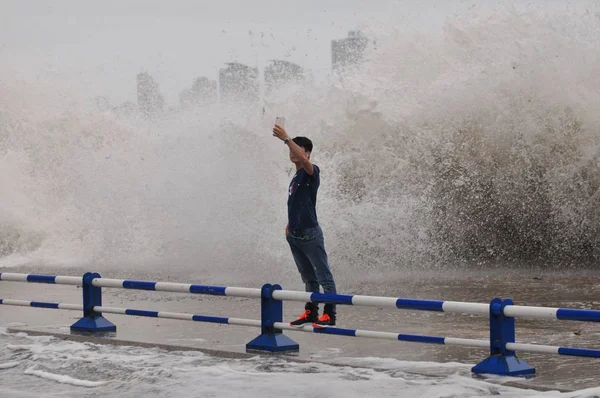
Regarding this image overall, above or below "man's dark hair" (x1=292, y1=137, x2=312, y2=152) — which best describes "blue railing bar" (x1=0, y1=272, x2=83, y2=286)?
below

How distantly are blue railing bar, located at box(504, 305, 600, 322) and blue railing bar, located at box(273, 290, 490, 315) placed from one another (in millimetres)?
261

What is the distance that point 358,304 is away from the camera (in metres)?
8.68

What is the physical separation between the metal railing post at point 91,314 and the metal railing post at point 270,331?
2.07 meters

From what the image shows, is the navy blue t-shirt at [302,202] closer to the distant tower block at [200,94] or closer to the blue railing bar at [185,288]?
the blue railing bar at [185,288]

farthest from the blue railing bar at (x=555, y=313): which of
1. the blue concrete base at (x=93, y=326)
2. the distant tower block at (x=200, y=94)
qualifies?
the distant tower block at (x=200, y=94)

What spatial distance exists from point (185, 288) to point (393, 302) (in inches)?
94.8

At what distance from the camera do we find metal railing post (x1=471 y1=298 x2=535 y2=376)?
7.91m

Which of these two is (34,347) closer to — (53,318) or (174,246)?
(53,318)

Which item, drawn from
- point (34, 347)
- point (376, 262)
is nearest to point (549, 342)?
point (34, 347)

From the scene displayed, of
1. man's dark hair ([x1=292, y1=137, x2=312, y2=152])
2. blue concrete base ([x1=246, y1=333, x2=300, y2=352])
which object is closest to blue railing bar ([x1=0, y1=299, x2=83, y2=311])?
blue concrete base ([x1=246, y1=333, x2=300, y2=352])

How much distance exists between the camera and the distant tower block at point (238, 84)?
2575 centimetres

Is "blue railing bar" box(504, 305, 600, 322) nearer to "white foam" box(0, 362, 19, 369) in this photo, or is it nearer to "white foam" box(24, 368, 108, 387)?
"white foam" box(24, 368, 108, 387)

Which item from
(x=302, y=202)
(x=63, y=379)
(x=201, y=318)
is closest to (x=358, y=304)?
(x=302, y=202)

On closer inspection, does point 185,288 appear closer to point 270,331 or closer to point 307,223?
point 270,331
